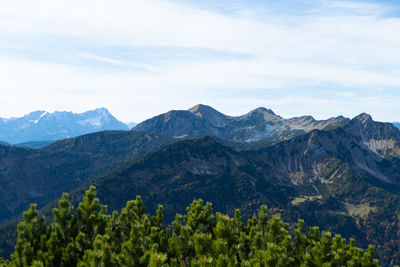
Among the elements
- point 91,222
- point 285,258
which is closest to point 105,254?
point 91,222

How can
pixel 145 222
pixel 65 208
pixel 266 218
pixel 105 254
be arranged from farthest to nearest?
pixel 266 218, pixel 145 222, pixel 65 208, pixel 105 254

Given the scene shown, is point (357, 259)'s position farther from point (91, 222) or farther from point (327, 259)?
point (91, 222)

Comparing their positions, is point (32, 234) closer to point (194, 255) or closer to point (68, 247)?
point (68, 247)

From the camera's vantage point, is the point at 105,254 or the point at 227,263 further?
the point at 227,263

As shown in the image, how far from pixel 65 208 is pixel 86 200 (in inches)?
97.5

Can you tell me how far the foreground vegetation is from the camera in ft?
97.8

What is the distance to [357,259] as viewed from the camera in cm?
3519

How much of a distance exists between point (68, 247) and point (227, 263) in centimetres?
1680

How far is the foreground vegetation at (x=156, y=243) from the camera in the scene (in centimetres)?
2980

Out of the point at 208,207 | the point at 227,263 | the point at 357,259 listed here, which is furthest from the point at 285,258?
the point at 208,207

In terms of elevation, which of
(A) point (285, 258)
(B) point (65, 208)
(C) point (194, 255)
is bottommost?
(C) point (194, 255)

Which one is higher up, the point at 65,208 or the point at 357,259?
the point at 65,208

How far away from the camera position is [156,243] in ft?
109

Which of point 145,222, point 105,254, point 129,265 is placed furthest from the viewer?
point 145,222
